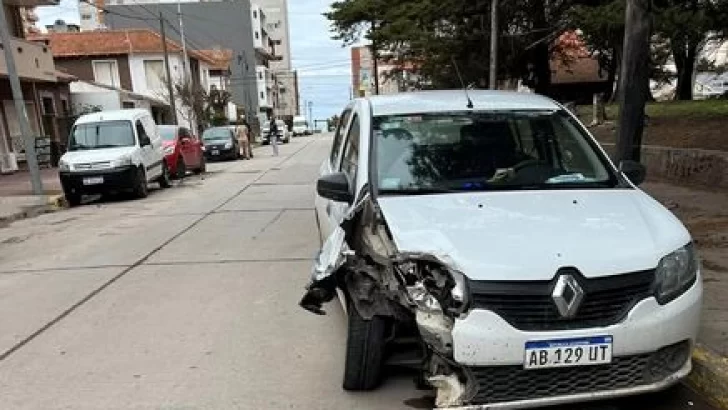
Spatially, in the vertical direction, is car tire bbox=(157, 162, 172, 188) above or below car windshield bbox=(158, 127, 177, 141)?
below

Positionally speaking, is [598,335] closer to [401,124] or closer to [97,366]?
[401,124]

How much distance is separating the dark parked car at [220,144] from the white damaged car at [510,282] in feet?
91.0

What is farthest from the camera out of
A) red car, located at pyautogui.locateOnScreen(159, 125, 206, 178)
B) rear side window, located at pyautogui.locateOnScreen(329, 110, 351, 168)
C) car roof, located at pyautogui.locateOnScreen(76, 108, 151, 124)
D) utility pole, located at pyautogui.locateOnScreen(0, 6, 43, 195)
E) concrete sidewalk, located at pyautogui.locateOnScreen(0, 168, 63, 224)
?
red car, located at pyautogui.locateOnScreen(159, 125, 206, 178)

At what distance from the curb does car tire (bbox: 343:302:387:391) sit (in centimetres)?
190

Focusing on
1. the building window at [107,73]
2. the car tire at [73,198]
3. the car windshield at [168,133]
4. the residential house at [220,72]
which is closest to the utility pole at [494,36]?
the car windshield at [168,133]

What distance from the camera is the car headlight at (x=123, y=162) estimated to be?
16297 millimetres

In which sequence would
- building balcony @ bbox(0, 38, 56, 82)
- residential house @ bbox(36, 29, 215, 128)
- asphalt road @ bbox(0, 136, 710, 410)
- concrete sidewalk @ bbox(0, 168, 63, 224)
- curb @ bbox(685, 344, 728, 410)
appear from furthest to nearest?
residential house @ bbox(36, 29, 215, 128)
building balcony @ bbox(0, 38, 56, 82)
concrete sidewalk @ bbox(0, 168, 63, 224)
asphalt road @ bbox(0, 136, 710, 410)
curb @ bbox(685, 344, 728, 410)

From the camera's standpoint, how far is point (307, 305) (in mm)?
4562

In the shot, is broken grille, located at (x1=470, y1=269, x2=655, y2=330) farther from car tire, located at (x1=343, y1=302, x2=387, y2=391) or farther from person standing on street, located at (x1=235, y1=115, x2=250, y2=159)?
person standing on street, located at (x1=235, y1=115, x2=250, y2=159)

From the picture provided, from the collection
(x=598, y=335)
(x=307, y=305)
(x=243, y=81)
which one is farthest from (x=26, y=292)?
(x=243, y=81)

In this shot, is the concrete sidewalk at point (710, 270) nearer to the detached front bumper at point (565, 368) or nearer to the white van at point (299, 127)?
the detached front bumper at point (565, 368)

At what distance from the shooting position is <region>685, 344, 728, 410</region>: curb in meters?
4.26

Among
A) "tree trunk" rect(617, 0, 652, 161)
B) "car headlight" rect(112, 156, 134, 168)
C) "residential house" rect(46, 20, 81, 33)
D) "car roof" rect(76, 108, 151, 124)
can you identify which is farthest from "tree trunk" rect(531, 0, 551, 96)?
"residential house" rect(46, 20, 81, 33)

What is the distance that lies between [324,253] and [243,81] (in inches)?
3488
